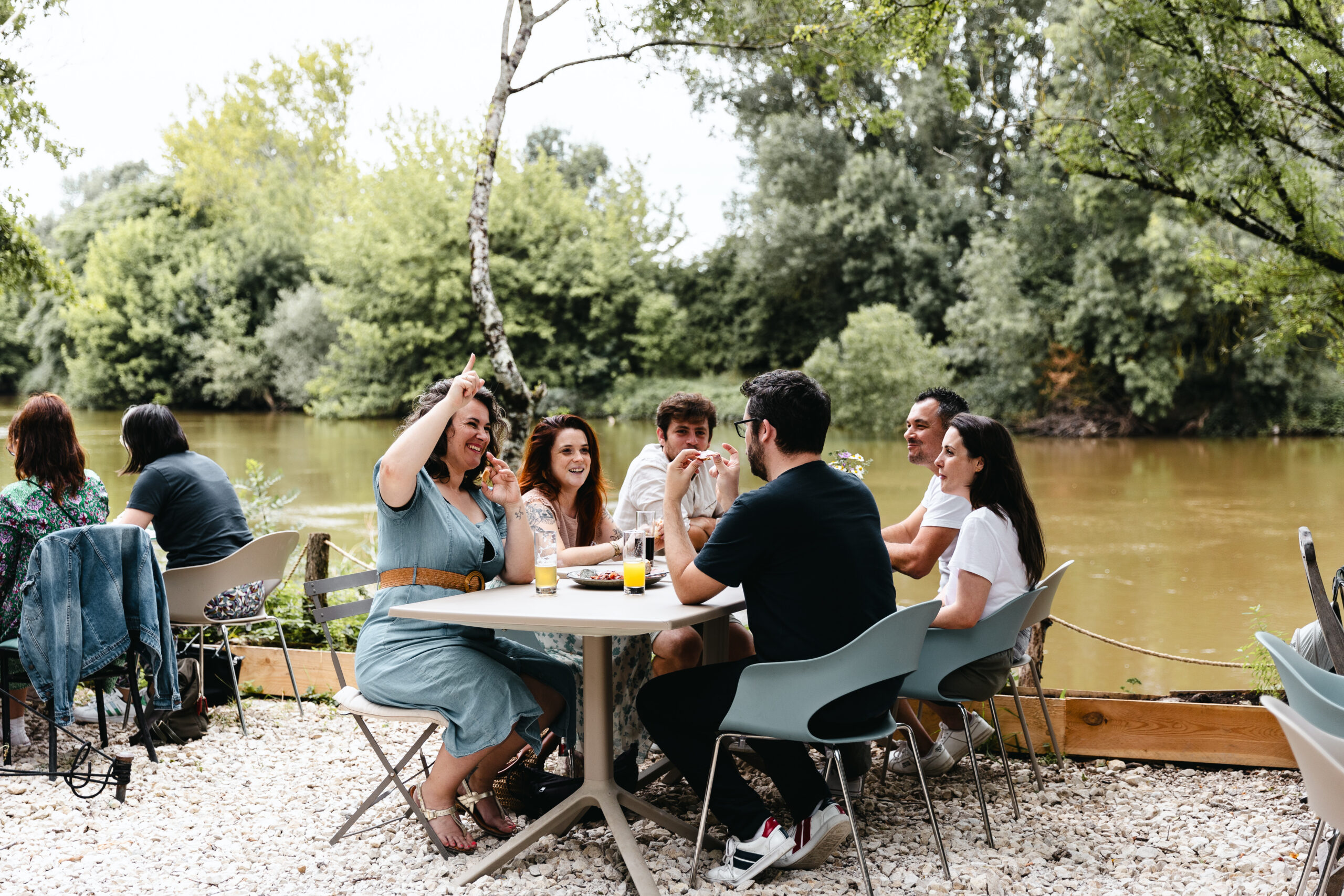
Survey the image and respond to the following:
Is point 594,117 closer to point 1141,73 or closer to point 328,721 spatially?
point 1141,73

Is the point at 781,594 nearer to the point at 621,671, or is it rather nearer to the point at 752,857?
the point at 752,857

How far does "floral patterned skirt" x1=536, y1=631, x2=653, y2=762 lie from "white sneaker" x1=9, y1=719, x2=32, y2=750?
2.24 m

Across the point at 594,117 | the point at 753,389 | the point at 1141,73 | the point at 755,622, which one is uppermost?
the point at 594,117

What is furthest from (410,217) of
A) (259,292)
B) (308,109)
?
(308,109)

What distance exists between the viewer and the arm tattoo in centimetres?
386

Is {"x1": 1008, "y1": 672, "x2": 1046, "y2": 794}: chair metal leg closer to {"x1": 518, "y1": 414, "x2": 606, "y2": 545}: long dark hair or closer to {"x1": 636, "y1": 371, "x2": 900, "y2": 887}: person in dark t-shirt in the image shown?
{"x1": 636, "y1": 371, "x2": 900, "y2": 887}: person in dark t-shirt

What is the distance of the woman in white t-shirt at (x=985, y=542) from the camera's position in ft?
10.8

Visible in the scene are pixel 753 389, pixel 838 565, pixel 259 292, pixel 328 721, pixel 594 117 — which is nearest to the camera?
pixel 838 565

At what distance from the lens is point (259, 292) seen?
115 feet

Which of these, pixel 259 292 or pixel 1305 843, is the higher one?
pixel 259 292

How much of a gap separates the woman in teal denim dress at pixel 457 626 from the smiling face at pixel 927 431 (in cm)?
159

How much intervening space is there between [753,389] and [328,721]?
283 cm

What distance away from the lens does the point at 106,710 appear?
446 cm

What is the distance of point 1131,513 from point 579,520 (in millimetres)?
13584
